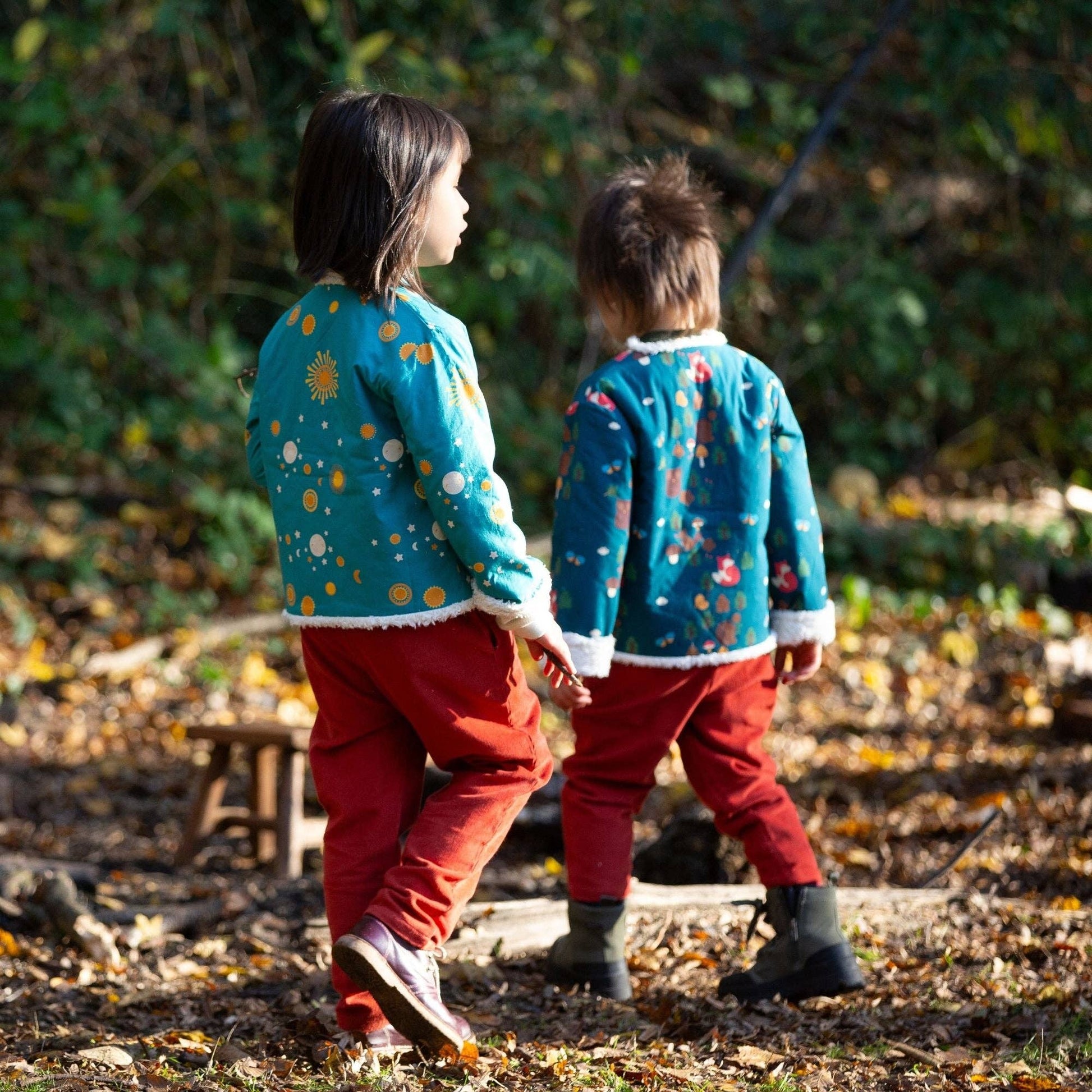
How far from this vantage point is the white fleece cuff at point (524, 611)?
242 cm

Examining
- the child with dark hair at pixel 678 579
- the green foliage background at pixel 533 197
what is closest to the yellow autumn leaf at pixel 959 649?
the green foliage background at pixel 533 197

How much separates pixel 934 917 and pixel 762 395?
4.88 feet

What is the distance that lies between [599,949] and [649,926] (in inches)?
16.2

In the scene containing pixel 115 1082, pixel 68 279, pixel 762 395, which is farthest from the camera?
pixel 68 279

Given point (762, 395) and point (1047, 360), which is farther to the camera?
point (1047, 360)

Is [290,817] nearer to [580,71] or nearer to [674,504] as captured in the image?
[674,504]

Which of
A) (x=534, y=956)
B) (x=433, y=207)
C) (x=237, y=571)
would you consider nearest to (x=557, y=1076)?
(x=534, y=956)

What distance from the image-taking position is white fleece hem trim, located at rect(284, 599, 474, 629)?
2445mm

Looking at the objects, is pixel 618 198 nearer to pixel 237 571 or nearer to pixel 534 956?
pixel 534 956

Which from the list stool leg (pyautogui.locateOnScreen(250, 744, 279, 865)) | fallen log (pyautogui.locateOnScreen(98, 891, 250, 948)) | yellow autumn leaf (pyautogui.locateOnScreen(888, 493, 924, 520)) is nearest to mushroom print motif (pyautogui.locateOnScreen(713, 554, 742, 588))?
fallen log (pyautogui.locateOnScreen(98, 891, 250, 948))

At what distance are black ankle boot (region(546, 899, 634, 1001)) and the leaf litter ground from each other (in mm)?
51

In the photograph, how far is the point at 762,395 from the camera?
2977 mm

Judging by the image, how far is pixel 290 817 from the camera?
414cm

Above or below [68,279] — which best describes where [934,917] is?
below
